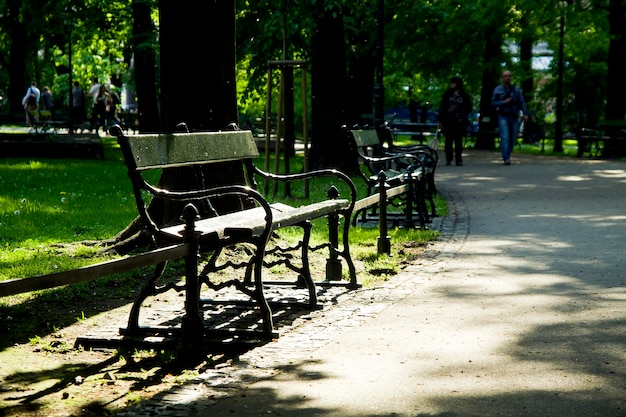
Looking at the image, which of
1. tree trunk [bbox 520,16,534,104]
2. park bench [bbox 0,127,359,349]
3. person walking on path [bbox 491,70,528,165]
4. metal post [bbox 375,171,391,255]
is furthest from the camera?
tree trunk [bbox 520,16,534,104]

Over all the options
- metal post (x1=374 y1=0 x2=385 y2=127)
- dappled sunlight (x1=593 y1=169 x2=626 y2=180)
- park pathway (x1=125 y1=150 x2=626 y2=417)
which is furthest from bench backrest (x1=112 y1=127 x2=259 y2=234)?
dappled sunlight (x1=593 y1=169 x2=626 y2=180)

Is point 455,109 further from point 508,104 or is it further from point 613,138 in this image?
point 613,138

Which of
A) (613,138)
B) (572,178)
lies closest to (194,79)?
(572,178)

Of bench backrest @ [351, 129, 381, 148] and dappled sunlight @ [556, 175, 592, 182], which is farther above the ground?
bench backrest @ [351, 129, 381, 148]

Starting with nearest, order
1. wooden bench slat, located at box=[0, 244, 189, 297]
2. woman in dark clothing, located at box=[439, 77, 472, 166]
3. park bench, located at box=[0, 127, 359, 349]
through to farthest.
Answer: wooden bench slat, located at box=[0, 244, 189, 297] < park bench, located at box=[0, 127, 359, 349] < woman in dark clothing, located at box=[439, 77, 472, 166]

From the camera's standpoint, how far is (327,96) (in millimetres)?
18031

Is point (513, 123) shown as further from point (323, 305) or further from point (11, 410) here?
point (11, 410)

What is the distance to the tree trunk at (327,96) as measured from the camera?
1795 cm

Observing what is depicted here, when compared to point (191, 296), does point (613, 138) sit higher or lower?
lower

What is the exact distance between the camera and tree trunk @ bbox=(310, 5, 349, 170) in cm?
1795

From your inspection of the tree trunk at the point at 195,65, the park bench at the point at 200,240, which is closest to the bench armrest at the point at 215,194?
the park bench at the point at 200,240

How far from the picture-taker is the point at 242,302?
7.17 meters

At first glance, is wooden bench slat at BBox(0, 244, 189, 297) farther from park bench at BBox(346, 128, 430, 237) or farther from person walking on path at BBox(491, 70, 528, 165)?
person walking on path at BBox(491, 70, 528, 165)

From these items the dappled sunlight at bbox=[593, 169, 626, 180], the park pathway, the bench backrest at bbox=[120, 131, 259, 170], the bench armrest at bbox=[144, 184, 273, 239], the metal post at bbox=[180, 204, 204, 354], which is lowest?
the dappled sunlight at bbox=[593, 169, 626, 180]
